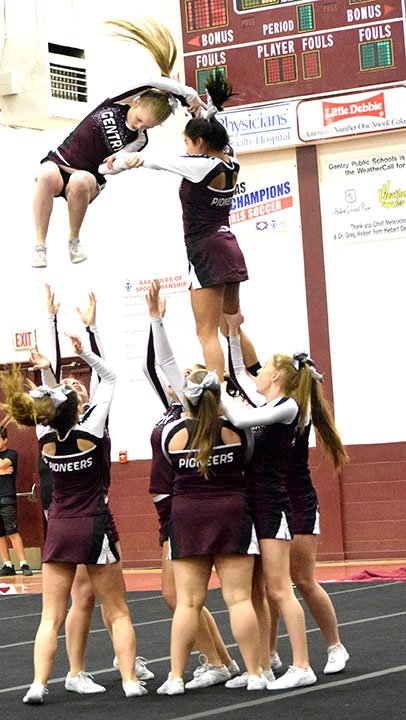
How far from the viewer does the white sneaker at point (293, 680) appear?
23.1 feet

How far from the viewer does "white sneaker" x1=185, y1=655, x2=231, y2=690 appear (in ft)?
24.6

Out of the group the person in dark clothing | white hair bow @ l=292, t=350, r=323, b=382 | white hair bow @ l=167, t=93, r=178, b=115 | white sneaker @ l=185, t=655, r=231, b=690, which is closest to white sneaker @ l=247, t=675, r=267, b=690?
white sneaker @ l=185, t=655, r=231, b=690

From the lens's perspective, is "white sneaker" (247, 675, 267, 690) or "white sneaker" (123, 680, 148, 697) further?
"white sneaker" (123, 680, 148, 697)

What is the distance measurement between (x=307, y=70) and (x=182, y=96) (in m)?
7.92

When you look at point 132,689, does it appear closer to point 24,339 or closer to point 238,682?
point 238,682

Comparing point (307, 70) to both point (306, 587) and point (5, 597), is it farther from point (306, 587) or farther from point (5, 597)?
point (306, 587)

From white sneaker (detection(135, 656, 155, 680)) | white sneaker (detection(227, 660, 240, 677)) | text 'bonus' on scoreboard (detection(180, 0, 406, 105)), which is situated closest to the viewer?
white sneaker (detection(227, 660, 240, 677))

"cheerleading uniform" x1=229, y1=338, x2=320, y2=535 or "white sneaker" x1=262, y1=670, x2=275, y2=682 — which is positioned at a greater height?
"cheerleading uniform" x1=229, y1=338, x2=320, y2=535

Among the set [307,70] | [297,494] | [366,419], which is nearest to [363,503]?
[366,419]

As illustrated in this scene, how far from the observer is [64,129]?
16531mm

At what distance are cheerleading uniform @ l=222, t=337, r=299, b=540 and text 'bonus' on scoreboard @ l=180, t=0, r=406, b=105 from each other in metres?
7.81

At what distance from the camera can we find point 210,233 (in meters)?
7.68

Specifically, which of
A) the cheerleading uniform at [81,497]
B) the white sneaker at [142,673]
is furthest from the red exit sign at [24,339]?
the cheerleading uniform at [81,497]

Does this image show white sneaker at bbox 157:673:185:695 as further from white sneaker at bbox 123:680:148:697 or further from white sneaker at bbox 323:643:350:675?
white sneaker at bbox 323:643:350:675
